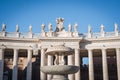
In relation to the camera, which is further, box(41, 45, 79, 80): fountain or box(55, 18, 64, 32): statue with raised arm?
box(55, 18, 64, 32): statue with raised arm

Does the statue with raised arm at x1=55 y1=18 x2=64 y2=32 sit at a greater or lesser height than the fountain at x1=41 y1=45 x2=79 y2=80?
greater

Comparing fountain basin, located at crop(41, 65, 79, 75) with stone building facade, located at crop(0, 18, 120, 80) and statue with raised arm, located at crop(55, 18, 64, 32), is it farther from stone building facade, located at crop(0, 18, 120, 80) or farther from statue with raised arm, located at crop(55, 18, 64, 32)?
statue with raised arm, located at crop(55, 18, 64, 32)

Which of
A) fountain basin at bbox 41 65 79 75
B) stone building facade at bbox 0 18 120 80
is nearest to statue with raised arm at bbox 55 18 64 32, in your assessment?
stone building facade at bbox 0 18 120 80

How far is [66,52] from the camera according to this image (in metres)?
29.8

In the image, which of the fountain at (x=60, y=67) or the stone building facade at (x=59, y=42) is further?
the stone building facade at (x=59, y=42)

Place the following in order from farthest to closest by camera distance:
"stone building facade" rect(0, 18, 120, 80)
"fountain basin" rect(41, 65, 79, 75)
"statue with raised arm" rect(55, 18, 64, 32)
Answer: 1. "statue with raised arm" rect(55, 18, 64, 32)
2. "stone building facade" rect(0, 18, 120, 80)
3. "fountain basin" rect(41, 65, 79, 75)

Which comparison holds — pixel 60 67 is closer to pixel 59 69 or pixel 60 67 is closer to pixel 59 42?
pixel 59 69

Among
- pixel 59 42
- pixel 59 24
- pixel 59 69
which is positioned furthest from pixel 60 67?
pixel 59 24

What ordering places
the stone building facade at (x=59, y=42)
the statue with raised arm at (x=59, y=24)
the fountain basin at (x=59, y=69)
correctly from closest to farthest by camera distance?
1. the fountain basin at (x=59, y=69)
2. the stone building facade at (x=59, y=42)
3. the statue with raised arm at (x=59, y=24)

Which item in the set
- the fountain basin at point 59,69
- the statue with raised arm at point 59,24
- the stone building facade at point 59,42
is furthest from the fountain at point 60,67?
the statue with raised arm at point 59,24

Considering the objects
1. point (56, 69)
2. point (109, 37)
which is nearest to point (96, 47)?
point (109, 37)

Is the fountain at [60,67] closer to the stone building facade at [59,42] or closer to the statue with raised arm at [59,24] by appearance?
the stone building facade at [59,42]

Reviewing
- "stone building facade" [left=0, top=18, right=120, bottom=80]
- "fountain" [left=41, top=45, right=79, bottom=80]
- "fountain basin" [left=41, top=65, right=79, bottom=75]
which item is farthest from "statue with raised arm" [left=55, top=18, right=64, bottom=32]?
"fountain basin" [left=41, top=65, right=79, bottom=75]

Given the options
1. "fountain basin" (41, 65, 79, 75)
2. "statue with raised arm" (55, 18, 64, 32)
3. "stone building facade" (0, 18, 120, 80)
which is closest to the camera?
"fountain basin" (41, 65, 79, 75)
